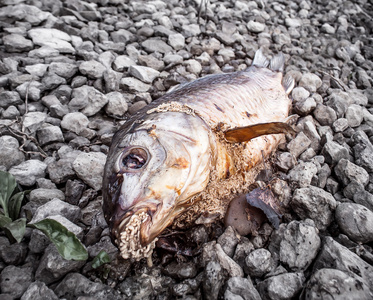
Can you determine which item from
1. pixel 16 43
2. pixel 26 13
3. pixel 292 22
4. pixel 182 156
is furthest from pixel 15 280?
pixel 292 22

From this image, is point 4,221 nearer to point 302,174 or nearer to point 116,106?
point 116,106

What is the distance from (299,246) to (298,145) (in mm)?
1580

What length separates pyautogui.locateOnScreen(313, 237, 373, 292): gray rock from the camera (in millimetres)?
1913

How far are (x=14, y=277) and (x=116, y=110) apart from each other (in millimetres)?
2374

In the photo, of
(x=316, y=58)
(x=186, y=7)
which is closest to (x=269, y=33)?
(x=316, y=58)

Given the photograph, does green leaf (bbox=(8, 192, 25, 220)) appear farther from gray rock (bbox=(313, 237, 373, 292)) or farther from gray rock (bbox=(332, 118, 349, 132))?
gray rock (bbox=(332, 118, 349, 132))

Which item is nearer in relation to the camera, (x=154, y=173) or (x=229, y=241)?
(x=154, y=173)

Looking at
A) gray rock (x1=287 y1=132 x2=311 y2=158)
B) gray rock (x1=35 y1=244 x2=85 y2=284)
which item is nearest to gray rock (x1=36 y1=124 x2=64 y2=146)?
gray rock (x1=35 y1=244 x2=85 y2=284)

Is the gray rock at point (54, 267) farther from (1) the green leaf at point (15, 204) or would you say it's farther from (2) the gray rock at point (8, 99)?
(2) the gray rock at point (8, 99)

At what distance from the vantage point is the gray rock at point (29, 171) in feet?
9.02

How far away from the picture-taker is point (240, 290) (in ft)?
6.44

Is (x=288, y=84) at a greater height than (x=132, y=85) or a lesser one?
greater

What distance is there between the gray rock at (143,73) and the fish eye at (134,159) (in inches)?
101

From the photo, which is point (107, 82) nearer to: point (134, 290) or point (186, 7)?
point (134, 290)
